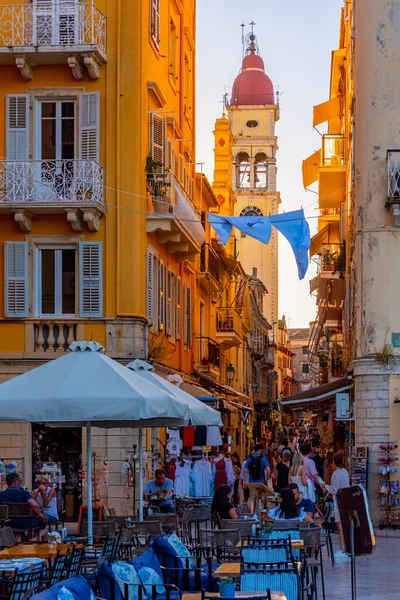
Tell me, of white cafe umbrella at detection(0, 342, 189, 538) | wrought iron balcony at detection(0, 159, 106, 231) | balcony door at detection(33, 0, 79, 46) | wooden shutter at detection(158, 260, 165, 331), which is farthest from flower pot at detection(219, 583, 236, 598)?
wooden shutter at detection(158, 260, 165, 331)

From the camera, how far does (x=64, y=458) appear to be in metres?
27.5

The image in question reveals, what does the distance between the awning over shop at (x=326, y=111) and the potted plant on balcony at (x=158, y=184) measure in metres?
14.0

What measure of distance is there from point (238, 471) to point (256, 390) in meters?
46.8

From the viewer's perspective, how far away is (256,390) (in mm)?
79625

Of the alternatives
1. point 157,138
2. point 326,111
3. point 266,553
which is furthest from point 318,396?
point 266,553

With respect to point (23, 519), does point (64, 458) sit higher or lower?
higher

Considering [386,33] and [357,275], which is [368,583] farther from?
[386,33]

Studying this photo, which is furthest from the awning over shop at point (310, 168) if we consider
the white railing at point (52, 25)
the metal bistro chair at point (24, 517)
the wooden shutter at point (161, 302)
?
the metal bistro chair at point (24, 517)

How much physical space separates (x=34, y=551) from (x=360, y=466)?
1448 centimetres

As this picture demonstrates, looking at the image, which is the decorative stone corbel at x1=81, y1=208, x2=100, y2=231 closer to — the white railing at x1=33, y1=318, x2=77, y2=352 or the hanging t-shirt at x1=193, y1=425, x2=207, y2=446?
the white railing at x1=33, y1=318, x2=77, y2=352

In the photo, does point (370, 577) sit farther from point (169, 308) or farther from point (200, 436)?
point (169, 308)

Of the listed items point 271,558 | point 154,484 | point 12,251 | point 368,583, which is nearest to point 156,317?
point 12,251

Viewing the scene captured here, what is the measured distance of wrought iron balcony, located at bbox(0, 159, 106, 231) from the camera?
27000 mm

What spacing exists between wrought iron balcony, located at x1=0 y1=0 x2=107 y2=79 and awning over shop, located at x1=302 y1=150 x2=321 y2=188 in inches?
647
